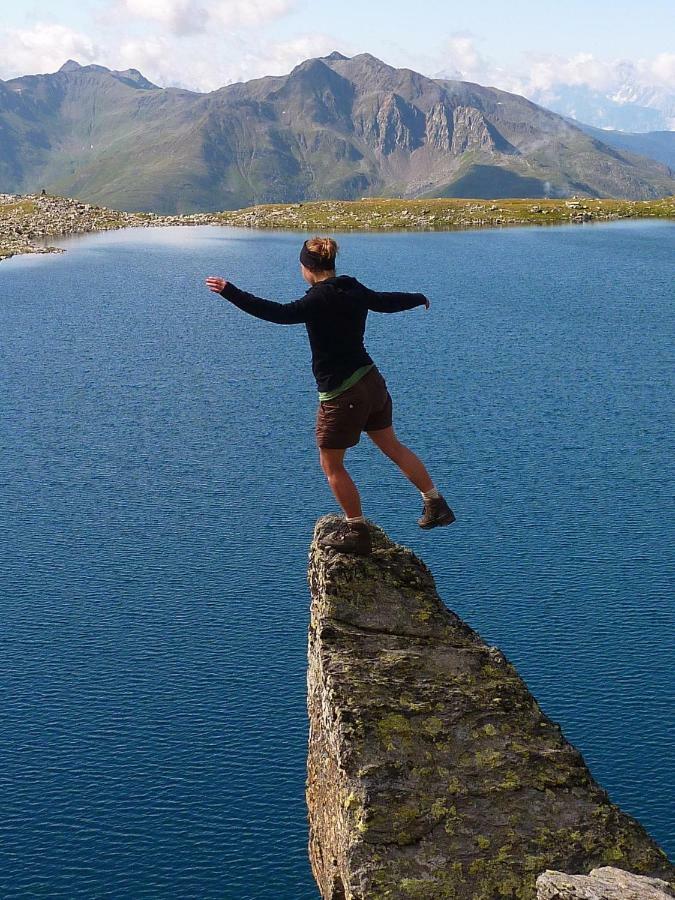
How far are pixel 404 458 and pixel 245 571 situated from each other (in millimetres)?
58426

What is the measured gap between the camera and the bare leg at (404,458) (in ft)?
64.5

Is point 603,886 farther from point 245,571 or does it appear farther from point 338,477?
point 245,571

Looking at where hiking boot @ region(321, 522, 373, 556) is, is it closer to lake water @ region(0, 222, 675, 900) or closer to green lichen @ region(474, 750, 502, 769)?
green lichen @ region(474, 750, 502, 769)

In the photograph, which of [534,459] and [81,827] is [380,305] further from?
[534,459]

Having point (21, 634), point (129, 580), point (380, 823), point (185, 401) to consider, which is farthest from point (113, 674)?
point (185, 401)

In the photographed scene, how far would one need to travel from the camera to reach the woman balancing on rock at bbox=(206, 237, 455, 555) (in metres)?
19.0

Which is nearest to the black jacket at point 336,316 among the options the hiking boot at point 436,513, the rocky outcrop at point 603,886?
the hiking boot at point 436,513

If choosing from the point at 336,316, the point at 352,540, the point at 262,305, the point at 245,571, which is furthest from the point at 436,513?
the point at 245,571

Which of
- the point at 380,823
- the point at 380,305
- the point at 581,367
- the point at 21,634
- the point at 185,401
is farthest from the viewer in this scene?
the point at 581,367

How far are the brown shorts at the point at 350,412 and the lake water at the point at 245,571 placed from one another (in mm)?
33338

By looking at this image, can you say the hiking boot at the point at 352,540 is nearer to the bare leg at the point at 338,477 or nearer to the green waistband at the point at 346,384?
the bare leg at the point at 338,477

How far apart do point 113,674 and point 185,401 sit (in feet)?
191

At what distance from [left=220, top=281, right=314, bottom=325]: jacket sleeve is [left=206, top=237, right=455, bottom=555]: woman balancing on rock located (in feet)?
0.08

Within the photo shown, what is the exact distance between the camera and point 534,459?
9756cm
